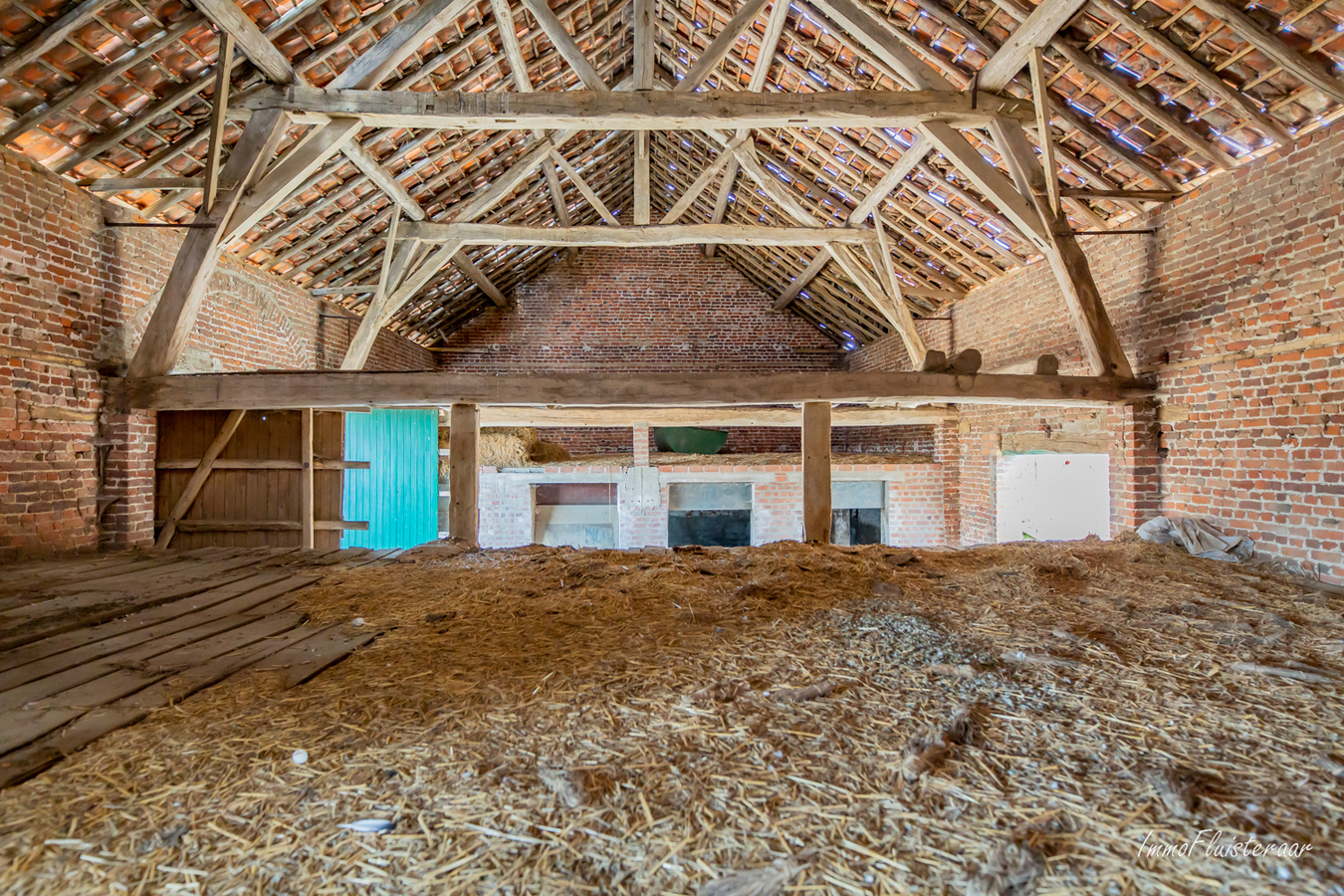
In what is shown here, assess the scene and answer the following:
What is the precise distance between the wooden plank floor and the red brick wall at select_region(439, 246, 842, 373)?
29.4 ft

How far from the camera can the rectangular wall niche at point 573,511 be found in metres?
10.3

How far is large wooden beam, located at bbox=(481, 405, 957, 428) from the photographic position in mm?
7270

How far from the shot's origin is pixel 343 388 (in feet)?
16.1

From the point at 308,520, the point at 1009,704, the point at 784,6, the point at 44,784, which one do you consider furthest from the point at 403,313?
the point at 1009,704

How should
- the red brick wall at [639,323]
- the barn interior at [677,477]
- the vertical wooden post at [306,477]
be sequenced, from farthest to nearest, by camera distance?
the red brick wall at [639,323], the vertical wooden post at [306,477], the barn interior at [677,477]

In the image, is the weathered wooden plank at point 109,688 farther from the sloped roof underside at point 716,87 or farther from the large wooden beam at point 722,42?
the large wooden beam at point 722,42

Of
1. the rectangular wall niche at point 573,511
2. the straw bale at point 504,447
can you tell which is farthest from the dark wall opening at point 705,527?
the straw bale at point 504,447

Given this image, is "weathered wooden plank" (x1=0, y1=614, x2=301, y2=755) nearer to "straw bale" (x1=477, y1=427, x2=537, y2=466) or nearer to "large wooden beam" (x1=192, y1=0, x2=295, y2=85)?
"large wooden beam" (x1=192, y1=0, x2=295, y2=85)

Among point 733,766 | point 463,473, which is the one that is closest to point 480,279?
point 463,473

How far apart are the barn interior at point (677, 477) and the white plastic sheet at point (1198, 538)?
41 mm

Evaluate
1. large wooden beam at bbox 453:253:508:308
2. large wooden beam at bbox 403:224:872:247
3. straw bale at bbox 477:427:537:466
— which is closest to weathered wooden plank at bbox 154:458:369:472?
straw bale at bbox 477:427:537:466

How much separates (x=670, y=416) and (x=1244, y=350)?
5327 mm

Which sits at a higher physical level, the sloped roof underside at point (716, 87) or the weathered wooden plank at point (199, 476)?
the sloped roof underside at point (716, 87)

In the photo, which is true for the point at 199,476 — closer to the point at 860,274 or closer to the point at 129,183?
the point at 129,183
